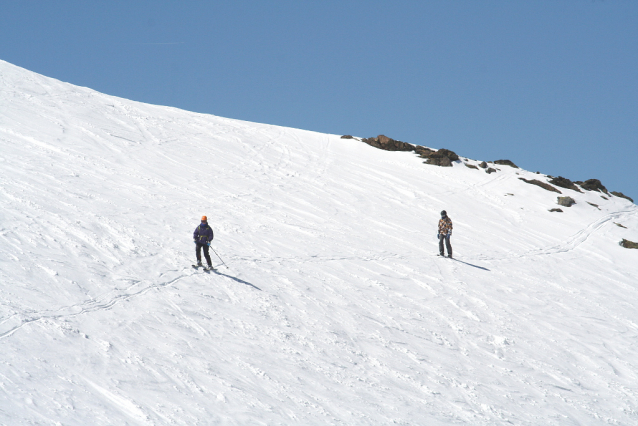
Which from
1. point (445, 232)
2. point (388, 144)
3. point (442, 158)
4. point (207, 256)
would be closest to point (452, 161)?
point (442, 158)

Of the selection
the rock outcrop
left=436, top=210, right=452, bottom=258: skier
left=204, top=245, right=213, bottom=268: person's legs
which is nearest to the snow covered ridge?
the rock outcrop

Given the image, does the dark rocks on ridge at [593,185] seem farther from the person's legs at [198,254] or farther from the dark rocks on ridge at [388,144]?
the person's legs at [198,254]

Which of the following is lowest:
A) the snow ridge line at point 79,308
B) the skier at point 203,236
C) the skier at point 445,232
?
the snow ridge line at point 79,308

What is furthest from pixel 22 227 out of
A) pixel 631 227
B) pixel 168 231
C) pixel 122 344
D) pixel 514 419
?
pixel 631 227

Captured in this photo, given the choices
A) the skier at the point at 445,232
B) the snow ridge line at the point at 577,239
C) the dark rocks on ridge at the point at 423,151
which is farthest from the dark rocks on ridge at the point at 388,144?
the skier at the point at 445,232

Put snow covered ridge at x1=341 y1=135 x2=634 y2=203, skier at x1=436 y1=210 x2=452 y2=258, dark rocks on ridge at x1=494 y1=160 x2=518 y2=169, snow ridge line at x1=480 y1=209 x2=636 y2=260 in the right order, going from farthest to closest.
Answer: dark rocks on ridge at x1=494 y1=160 x2=518 y2=169, snow covered ridge at x1=341 y1=135 x2=634 y2=203, snow ridge line at x1=480 y1=209 x2=636 y2=260, skier at x1=436 y1=210 x2=452 y2=258

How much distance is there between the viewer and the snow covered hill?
30.3ft

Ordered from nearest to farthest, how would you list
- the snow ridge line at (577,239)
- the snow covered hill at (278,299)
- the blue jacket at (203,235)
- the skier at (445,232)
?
1. the snow covered hill at (278,299)
2. the blue jacket at (203,235)
3. the skier at (445,232)
4. the snow ridge line at (577,239)

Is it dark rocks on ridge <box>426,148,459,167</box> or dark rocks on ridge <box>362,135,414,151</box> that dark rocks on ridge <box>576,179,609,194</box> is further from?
dark rocks on ridge <box>362,135,414,151</box>

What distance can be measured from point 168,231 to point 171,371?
27.4 ft

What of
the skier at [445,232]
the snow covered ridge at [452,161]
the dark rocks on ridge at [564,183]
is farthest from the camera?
the snow covered ridge at [452,161]

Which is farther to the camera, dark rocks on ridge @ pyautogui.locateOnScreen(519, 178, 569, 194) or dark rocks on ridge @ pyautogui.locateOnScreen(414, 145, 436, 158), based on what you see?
dark rocks on ridge @ pyautogui.locateOnScreen(414, 145, 436, 158)

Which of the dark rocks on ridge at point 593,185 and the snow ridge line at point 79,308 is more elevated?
the dark rocks on ridge at point 593,185

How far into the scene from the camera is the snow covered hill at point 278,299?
30.3 ft
